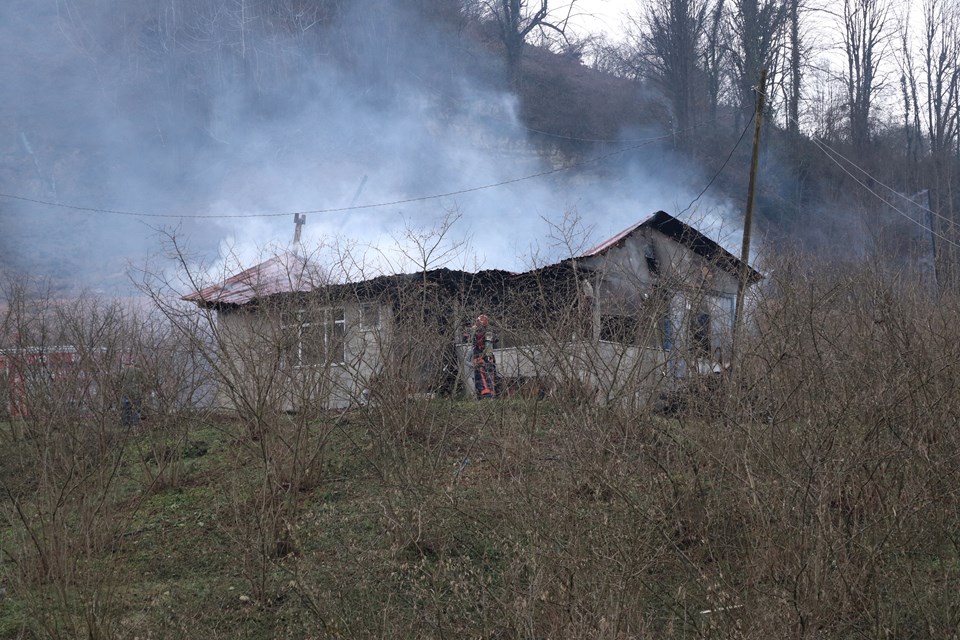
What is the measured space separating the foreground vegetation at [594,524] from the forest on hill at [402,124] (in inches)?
989

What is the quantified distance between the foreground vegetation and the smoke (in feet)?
94.0

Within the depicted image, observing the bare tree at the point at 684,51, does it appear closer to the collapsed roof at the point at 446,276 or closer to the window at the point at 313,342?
the collapsed roof at the point at 446,276

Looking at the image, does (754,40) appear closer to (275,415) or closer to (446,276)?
(446,276)

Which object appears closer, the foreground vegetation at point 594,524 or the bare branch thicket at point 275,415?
the foreground vegetation at point 594,524

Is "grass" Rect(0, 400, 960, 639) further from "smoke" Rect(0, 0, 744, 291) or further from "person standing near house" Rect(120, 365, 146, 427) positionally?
"smoke" Rect(0, 0, 744, 291)

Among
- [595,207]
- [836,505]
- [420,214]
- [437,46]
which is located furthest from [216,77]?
[836,505]

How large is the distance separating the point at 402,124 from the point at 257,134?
760 centimetres

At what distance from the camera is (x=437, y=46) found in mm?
46562

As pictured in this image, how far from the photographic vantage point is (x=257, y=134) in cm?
4550

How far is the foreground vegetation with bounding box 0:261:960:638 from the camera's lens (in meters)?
5.19

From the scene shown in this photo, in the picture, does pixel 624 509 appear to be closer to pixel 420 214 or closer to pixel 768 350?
pixel 768 350

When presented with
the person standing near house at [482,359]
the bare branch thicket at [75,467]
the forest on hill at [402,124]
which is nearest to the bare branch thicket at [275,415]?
the bare branch thicket at [75,467]

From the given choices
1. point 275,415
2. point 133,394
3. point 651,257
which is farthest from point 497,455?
point 651,257

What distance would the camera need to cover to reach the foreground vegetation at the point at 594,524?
5191 millimetres
